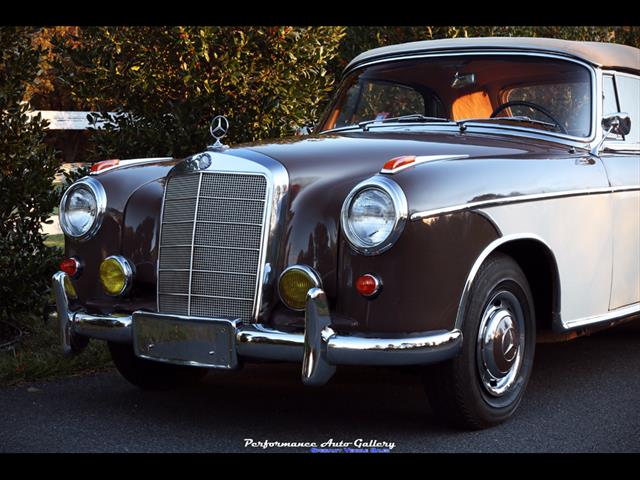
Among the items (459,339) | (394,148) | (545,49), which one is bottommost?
(459,339)

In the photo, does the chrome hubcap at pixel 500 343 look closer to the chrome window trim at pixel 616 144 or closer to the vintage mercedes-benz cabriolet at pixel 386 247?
the vintage mercedes-benz cabriolet at pixel 386 247

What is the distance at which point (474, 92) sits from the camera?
5.40 meters

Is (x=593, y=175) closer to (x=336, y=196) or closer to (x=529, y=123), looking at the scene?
(x=529, y=123)

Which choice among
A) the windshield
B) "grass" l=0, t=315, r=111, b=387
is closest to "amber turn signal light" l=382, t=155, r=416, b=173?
the windshield

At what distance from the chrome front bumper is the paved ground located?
41 cm

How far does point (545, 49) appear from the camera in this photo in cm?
525

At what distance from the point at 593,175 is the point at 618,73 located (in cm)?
91

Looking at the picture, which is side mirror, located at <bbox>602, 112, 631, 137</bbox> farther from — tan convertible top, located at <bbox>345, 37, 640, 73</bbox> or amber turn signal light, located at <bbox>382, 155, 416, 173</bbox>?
amber turn signal light, located at <bbox>382, 155, 416, 173</bbox>

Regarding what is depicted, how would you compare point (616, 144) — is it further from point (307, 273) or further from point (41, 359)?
point (41, 359)

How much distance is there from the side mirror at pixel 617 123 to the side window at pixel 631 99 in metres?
0.22

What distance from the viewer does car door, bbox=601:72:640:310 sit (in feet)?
16.3

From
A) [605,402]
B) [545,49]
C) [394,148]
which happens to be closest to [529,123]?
[545,49]

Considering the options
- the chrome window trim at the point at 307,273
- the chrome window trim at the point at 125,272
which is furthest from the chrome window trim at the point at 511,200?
the chrome window trim at the point at 125,272

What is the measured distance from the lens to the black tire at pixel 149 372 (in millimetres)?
4789
